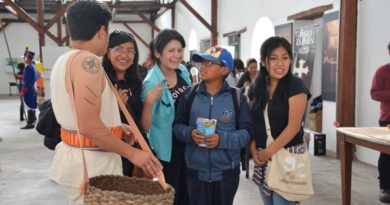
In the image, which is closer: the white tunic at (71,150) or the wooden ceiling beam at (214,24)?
the white tunic at (71,150)

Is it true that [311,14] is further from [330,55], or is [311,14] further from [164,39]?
[164,39]

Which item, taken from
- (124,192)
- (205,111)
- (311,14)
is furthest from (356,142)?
(311,14)

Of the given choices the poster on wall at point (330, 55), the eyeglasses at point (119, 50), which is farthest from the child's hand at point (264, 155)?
the poster on wall at point (330, 55)

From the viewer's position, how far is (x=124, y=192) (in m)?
1.30

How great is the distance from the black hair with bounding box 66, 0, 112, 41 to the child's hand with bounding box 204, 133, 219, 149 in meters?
0.77

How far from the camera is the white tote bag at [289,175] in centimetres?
201

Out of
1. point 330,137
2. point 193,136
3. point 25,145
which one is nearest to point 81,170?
point 193,136

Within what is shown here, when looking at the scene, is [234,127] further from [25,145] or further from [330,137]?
[25,145]

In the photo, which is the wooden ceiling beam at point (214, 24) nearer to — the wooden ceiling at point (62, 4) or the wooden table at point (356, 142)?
the wooden ceiling at point (62, 4)

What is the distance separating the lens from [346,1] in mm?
4895

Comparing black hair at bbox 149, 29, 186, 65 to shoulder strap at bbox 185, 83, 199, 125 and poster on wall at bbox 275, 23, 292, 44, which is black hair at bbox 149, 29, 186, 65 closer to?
shoulder strap at bbox 185, 83, 199, 125

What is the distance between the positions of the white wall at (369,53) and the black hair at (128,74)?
3.40 meters

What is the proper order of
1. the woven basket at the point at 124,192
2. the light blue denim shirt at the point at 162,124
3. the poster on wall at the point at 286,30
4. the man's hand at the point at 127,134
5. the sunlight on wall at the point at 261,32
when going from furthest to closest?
1. the sunlight on wall at the point at 261,32
2. the poster on wall at the point at 286,30
3. the light blue denim shirt at the point at 162,124
4. the man's hand at the point at 127,134
5. the woven basket at the point at 124,192

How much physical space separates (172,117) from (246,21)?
21.6 feet
